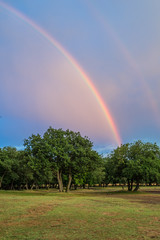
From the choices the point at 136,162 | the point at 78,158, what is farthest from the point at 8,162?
the point at 136,162

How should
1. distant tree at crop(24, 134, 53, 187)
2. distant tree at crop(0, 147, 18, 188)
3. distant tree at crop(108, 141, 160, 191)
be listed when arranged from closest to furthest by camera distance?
distant tree at crop(24, 134, 53, 187) < distant tree at crop(108, 141, 160, 191) < distant tree at crop(0, 147, 18, 188)

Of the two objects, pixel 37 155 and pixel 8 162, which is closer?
pixel 37 155

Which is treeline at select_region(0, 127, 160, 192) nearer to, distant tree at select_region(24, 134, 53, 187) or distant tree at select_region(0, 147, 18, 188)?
distant tree at select_region(24, 134, 53, 187)

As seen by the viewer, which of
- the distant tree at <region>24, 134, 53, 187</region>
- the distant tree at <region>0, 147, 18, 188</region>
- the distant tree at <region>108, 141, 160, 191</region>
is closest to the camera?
→ the distant tree at <region>24, 134, 53, 187</region>

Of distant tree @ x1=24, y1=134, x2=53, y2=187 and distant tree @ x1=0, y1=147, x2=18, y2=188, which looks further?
distant tree @ x1=0, y1=147, x2=18, y2=188

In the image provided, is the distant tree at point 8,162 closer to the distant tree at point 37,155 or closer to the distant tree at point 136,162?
the distant tree at point 37,155

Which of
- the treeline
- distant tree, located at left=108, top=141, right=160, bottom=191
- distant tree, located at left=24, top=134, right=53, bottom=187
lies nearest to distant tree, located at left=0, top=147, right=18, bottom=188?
the treeline

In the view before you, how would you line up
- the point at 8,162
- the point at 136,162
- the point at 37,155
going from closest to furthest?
the point at 37,155, the point at 136,162, the point at 8,162

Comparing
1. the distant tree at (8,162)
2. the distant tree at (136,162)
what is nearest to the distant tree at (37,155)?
the distant tree at (136,162)

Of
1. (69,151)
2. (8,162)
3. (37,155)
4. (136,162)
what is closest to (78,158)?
(69,151)

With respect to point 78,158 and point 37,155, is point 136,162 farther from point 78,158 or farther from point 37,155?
point 37,155

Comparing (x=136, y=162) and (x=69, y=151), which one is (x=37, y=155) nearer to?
(x=69, y=151)

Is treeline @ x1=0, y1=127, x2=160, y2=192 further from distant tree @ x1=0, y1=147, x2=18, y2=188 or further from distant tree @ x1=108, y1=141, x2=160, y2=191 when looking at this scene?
distant tree @ x1=0, y1=147, x2=18, y2=188

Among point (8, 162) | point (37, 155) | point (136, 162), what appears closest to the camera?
point (37, 155)
